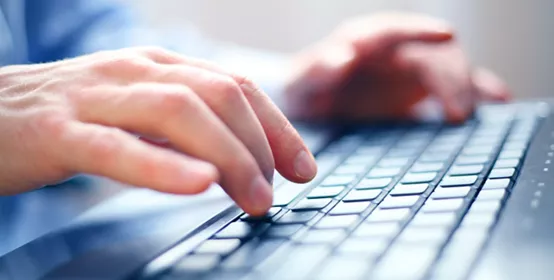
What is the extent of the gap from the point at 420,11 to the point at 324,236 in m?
1.05

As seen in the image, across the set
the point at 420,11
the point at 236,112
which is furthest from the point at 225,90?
the point at 420,11

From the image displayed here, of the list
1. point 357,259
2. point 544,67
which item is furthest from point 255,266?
point 544,67

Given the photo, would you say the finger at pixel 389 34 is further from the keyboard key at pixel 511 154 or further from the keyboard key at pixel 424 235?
the keyboard key at pixel 424 235

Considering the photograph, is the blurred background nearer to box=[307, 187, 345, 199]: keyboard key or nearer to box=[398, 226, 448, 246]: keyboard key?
box=[307, 187, 345, 199]: keyboard key

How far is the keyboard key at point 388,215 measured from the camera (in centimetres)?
36

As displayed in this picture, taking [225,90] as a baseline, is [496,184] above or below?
below

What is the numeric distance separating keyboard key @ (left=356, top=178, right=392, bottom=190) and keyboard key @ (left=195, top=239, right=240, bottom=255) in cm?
11

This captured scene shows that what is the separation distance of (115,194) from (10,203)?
9 centimetres

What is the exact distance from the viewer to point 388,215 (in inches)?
14.4

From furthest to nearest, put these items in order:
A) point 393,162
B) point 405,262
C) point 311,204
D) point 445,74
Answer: point 445,74
point 393,162
point 311,204
point 405,262

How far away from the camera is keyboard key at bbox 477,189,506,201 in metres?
0.38

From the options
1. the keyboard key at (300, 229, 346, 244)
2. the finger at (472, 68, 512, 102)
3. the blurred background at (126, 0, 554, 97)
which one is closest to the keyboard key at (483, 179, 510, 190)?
the keyboard key at (300, 229, 346, 244)

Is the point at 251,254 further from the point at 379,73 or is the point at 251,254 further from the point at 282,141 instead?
the point at 379,73

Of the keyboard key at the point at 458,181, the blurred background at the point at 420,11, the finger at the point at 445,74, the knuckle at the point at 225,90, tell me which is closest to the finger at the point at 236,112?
the knuckle at the point at 225,90
